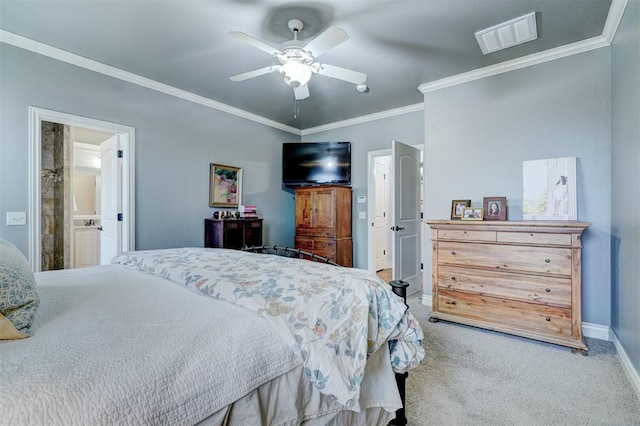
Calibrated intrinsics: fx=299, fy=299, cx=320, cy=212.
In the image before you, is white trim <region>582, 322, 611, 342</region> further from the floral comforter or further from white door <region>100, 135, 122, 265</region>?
white door <region>100, 135, 122, 265</region>

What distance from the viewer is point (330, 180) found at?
194 inches

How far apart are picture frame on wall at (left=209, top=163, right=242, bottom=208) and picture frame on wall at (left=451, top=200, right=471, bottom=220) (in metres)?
2.98

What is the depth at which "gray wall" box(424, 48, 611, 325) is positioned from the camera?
2.65 m

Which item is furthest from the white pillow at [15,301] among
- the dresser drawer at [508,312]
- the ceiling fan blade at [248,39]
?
the dresser drawer at [508,312]

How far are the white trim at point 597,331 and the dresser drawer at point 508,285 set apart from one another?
0.61 m

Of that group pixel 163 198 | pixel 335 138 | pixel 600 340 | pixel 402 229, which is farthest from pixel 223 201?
pixel 600 340

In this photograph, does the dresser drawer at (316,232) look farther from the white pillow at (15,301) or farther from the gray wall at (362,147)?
the white pillow at (15,301)

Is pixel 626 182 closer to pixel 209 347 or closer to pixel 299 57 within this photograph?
pixel 299 57

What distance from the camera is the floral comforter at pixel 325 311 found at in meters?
1.07

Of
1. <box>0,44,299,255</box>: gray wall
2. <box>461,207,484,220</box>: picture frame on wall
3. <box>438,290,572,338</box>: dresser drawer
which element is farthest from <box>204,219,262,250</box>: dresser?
<box>461,207,484,220</box>: picture frame on wall

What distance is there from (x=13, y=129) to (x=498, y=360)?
14.6ft

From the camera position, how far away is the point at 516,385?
1929mm

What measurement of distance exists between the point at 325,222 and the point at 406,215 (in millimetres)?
1253

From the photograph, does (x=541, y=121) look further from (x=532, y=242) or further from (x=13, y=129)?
(x=13, y=129)
